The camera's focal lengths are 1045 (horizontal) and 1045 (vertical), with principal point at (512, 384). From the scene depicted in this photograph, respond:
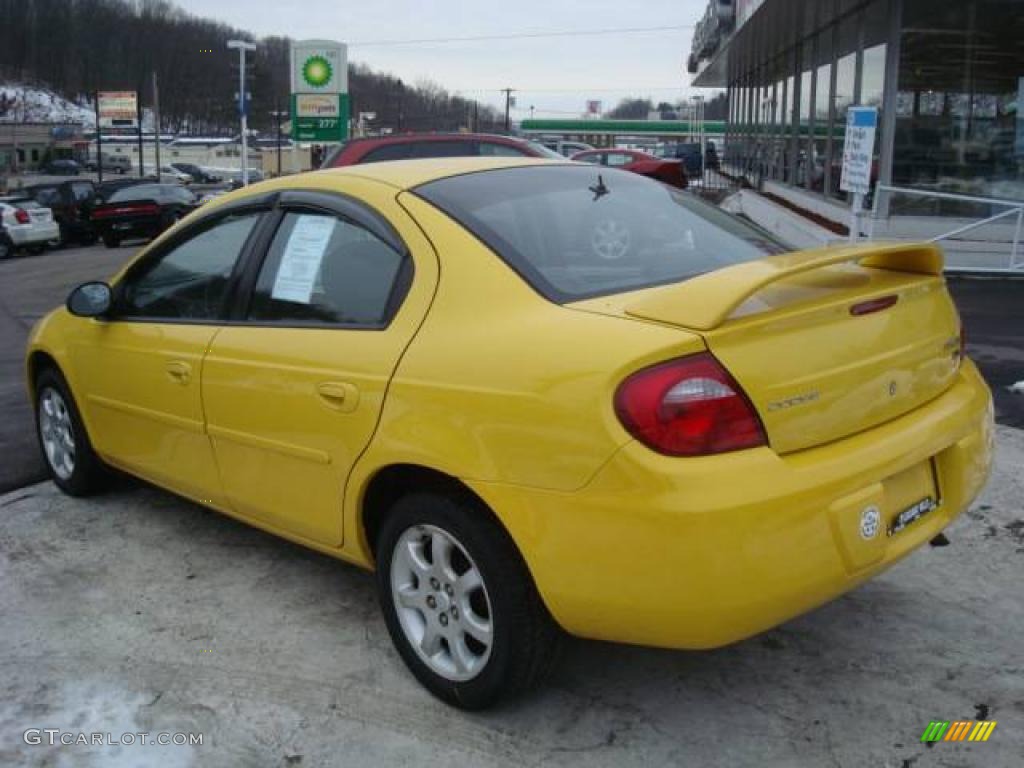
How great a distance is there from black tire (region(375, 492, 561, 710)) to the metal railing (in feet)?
33.0

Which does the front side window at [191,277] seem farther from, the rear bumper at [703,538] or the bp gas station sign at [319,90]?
the bp gas station sign at [319,90]

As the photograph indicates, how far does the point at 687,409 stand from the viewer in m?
2.54

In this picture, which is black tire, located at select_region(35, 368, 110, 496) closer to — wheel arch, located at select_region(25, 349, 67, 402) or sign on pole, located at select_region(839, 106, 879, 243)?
wheel arch, located at select_region(25, 349, 67, 402)

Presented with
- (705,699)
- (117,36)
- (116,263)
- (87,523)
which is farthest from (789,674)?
(117,36)

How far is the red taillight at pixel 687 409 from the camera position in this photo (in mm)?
2531

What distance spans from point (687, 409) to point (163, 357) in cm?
230

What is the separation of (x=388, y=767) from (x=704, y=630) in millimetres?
942

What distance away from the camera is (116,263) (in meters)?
21.6

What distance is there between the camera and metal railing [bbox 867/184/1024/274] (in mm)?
12242

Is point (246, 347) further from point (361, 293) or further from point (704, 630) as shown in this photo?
point (704, 630)

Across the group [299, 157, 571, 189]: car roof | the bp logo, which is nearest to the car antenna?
[299, 157, 571, 189]: car roof

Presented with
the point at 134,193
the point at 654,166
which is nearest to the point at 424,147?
the point at 654,166

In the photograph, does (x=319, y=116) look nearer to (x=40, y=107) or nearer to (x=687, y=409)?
(x=687, y=409)

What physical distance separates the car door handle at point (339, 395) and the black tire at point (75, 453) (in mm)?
1995
